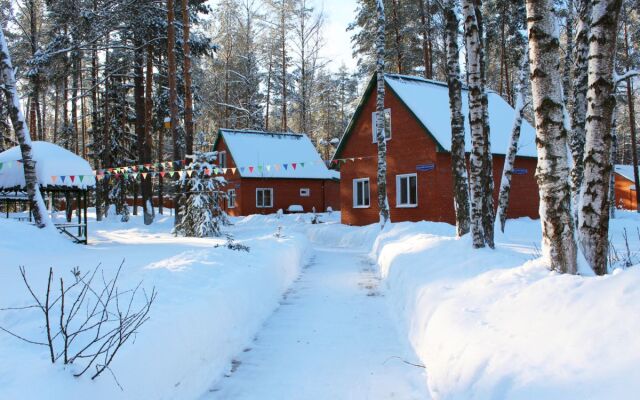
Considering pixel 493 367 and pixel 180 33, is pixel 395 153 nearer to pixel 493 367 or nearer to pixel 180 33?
pixel 180 33

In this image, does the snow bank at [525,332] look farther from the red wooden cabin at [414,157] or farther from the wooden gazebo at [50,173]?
the red wooden cabin at [414,157]

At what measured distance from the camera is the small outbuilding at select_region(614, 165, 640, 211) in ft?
124

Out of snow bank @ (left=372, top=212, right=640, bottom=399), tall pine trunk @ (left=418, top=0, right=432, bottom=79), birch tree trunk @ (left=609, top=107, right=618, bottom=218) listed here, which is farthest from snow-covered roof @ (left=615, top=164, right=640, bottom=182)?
snow bank @ (left=372, top=212, right=640, bottom=399)

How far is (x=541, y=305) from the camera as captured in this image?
3.80m

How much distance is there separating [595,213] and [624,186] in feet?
132

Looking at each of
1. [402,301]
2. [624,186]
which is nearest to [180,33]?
[402,301]

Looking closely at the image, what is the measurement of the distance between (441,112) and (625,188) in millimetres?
26655

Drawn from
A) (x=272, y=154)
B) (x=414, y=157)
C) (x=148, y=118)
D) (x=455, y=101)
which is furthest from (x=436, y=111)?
Answer: (x=272, y=154)

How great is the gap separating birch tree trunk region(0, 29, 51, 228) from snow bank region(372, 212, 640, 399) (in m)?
11.0

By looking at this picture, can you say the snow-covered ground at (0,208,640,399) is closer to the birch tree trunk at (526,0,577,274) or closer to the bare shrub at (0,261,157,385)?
the bare shrub at (0,261,157,385)

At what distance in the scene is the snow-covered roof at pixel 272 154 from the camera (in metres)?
31.1

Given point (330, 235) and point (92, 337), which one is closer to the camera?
point (92, 337)

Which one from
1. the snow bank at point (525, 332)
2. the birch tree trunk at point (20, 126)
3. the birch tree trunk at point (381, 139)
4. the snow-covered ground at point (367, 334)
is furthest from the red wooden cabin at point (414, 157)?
the birch tree trunk at point (20, 126)

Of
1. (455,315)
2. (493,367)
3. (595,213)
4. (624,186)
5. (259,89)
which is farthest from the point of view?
(259,89)
